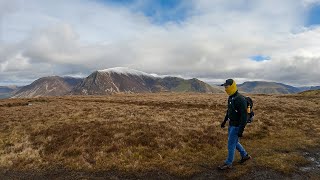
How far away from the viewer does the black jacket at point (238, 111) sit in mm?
12852

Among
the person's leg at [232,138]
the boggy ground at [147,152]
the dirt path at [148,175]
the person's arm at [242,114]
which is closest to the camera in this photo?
the person's arm at [242,114]

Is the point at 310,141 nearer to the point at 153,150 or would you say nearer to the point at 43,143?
the point at 153,150

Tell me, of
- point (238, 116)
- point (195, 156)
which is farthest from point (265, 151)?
point (238, 116)

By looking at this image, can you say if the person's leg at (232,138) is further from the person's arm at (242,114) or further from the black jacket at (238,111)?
the person's arm at (242,114)

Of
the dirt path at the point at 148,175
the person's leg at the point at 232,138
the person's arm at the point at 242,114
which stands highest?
the person's arm at the point at 242,114

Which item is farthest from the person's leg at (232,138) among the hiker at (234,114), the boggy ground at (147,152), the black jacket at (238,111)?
the boggy ground at (147,152)

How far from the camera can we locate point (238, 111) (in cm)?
1309

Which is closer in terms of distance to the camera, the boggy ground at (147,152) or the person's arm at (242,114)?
the person's arm at (242,114)

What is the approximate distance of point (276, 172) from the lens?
1365 cm

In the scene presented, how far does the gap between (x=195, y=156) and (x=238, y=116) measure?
477 cm

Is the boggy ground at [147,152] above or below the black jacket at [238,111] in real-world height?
below

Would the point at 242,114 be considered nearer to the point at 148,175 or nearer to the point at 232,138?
the point at 232,138

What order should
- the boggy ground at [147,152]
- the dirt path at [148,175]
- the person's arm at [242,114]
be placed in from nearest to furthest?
the person's arm at [242,114] → the dirt path at [148,175] → the boggy ground at [147,152]

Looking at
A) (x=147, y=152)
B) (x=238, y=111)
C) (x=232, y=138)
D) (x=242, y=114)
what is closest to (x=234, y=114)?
(x=238, y=111)
